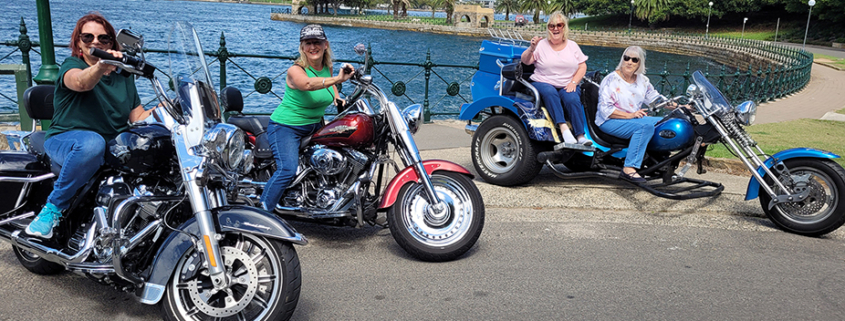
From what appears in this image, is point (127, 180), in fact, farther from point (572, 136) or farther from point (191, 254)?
point (572, 136)

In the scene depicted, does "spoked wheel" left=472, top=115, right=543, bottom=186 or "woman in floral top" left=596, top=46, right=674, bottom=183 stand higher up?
"woman in floral top" left=596, top=46, right=674, bottom=183

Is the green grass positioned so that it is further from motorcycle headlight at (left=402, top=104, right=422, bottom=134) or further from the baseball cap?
the baseball cap

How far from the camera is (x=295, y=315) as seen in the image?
12.1 ft

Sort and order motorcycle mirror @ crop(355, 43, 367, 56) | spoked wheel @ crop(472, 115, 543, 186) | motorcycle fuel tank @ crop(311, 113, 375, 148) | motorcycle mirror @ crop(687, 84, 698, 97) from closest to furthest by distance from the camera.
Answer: motorcycle mirror @ crop(355, 43, 367, 56)
motorcycle fuel tank @ crop(311, 113, 375, 148)
motorcycle mirror @ crop(687, 84, 698, 97)
spoked wheel @ crop(472, 115, 543, 186)

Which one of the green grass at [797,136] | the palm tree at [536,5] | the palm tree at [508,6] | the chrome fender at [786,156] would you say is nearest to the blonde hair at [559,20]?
the chrome fender at [786,156]

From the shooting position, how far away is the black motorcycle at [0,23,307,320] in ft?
10.3

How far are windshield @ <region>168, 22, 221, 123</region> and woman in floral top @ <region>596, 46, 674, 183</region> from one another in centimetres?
398

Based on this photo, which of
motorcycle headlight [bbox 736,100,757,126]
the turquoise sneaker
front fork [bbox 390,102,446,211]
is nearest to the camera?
the turquoise sneaker

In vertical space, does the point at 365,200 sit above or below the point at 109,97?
below

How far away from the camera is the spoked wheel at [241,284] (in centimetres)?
315

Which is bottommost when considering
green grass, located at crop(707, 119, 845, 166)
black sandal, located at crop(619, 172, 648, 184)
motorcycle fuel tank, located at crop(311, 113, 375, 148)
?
green grass, located at crop(707, 119, 845, 166)

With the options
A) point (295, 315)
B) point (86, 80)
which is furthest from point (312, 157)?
point (86, 80)

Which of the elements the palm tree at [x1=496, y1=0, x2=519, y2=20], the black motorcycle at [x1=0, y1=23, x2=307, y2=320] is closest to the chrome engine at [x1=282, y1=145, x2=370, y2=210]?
the black motorcycle at [x1=0, y1=23, x2=307, y2=320]

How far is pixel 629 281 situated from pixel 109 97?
3508 millimetres
